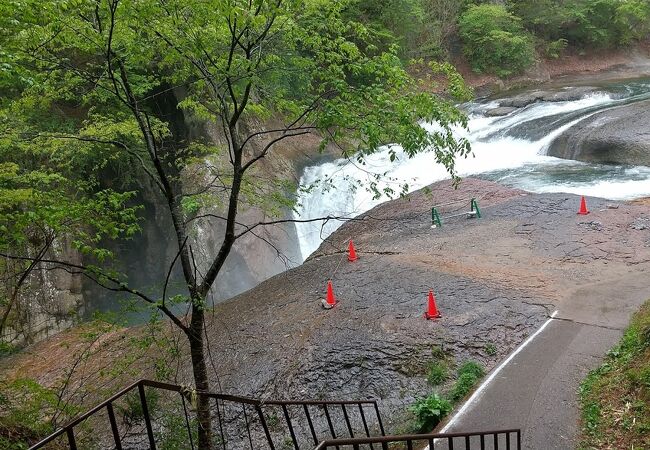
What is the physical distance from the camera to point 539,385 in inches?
272

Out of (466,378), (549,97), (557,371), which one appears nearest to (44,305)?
(466,378)

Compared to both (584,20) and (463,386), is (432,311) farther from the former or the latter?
(584,20)

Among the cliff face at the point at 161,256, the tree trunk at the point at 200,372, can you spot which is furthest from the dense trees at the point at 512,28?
the tree trunk at the point at 200,372

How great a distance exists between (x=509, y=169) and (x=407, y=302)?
1163 centimetres

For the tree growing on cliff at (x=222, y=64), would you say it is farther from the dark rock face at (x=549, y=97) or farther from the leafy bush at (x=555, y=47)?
the leafy bush at (x=555, y=47)

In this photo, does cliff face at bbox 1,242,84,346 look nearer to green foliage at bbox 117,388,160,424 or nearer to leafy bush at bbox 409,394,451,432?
green foliage at bbox 117,388,160,424

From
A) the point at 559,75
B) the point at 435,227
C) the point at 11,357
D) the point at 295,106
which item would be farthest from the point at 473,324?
the point at 559,75

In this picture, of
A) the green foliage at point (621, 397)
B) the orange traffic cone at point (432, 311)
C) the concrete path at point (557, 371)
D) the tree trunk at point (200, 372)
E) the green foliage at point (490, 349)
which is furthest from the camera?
the orange traffic cone at point (432, 311)

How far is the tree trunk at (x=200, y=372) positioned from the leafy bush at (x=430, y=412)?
2718 millimetres

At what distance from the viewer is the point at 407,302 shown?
9.61m

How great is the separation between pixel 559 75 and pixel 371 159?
21.9 m

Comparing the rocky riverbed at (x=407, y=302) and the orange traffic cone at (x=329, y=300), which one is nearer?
the rocky riverbed at (x=407, y=302)

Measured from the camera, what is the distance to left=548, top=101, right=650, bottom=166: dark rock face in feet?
56.5

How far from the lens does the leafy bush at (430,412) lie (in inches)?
258
